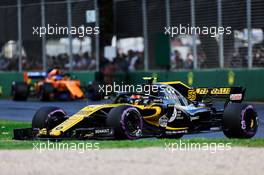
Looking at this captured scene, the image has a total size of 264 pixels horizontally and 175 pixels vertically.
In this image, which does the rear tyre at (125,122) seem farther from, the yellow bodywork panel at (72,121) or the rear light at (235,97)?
the rear light at (235,97)

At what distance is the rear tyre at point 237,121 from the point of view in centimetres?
1516

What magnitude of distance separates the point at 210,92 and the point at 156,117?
5.23ft

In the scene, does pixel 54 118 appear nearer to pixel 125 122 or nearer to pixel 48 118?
pixel 48 118

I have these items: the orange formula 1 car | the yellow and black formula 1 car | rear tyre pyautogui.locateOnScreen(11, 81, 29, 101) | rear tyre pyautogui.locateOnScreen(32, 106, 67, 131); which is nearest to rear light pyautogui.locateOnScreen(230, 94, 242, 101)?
the yellow and black formula 1 car

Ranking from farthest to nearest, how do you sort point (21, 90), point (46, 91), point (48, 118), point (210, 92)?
point (21, 90) < point (46, 91) < point (210, 92) < point (48, 118)

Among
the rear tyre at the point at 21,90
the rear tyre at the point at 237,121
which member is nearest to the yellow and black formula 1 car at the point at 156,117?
the rear tyre at the point at 237,121

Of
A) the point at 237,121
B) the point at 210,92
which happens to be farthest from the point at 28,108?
the point at 237,121

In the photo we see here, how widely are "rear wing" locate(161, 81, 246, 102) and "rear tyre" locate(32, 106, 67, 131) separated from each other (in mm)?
2266

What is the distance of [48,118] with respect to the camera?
627 inches

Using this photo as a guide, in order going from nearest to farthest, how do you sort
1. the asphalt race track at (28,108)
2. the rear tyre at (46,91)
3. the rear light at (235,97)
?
1. the rear light at (235,97)
2. the asphalt race track at (28,108)
3. the rear tyre at (46,91)

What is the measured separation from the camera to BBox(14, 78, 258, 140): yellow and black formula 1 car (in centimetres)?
1484

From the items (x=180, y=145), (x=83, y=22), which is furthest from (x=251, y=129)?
(x=83, y=22)

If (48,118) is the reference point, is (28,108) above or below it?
below

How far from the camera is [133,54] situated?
3434cm
